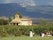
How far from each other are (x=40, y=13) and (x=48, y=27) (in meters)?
10.7

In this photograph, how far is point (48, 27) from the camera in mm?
10648

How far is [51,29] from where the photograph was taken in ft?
35.1

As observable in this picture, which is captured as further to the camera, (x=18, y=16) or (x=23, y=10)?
(x=23, y=10)

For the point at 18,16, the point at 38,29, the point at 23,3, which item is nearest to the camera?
the point at 38,29

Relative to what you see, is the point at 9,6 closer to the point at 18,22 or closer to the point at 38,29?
the point at 18,22

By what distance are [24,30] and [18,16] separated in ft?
19.9

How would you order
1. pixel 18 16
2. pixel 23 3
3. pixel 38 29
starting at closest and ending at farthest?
pixel 38 29 < pixel 18 16 < pixel 23 3

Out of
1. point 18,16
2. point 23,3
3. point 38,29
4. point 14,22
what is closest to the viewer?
point 38,29

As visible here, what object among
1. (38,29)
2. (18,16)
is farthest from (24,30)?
(18,16)

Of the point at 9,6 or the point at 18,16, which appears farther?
the point at 9,6

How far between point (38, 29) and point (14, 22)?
5280 mm

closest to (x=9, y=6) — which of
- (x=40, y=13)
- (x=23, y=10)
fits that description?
(x=23, y=10)

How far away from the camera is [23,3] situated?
20469 millimetres

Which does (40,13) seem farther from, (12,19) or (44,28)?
(44,28)
